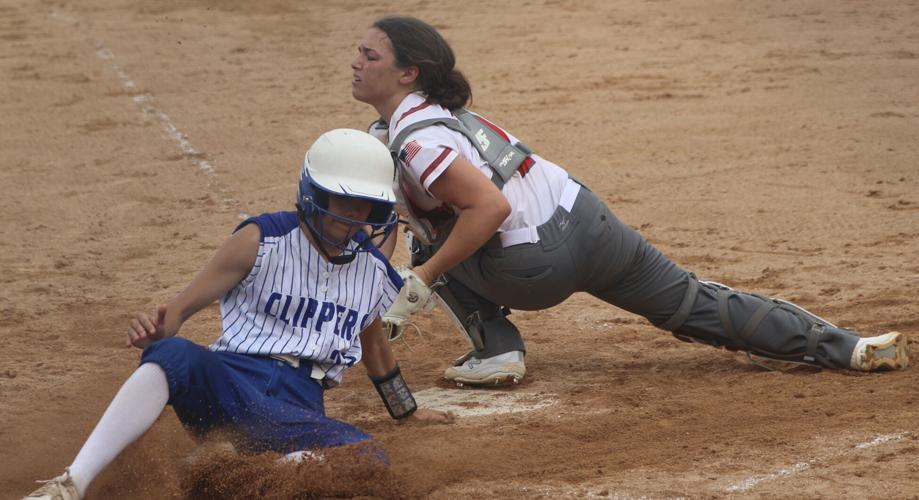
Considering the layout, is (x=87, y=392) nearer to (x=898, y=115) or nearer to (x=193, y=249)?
(x=193, y=249)

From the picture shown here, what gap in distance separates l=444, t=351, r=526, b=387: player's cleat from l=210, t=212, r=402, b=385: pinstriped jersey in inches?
40.1

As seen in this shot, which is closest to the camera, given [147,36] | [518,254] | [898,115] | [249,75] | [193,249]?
[518,254]

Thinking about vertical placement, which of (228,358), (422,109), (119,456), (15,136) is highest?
(422,109)

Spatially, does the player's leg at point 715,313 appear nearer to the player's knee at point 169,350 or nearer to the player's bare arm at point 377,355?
the player's bare arm at point 377,355

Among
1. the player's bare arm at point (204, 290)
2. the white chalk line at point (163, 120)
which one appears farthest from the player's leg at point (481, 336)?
the white chalk line at point (163, 120)

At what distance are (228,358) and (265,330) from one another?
154 mm


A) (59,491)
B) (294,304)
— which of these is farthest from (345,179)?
(59,491)

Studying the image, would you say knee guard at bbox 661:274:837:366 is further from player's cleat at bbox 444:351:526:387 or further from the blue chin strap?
the blue chin strap

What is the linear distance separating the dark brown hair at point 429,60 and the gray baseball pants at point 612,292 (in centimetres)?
58

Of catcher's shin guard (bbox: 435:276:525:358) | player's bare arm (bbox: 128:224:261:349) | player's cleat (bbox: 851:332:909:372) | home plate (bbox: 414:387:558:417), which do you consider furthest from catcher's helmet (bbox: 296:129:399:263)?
player's cleat (bbox: 851:332:909:372)

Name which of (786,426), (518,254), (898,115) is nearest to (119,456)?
(518,254)

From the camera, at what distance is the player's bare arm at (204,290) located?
3.56m

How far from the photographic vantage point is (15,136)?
8.92 meters

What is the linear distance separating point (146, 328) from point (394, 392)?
3.23 feet
